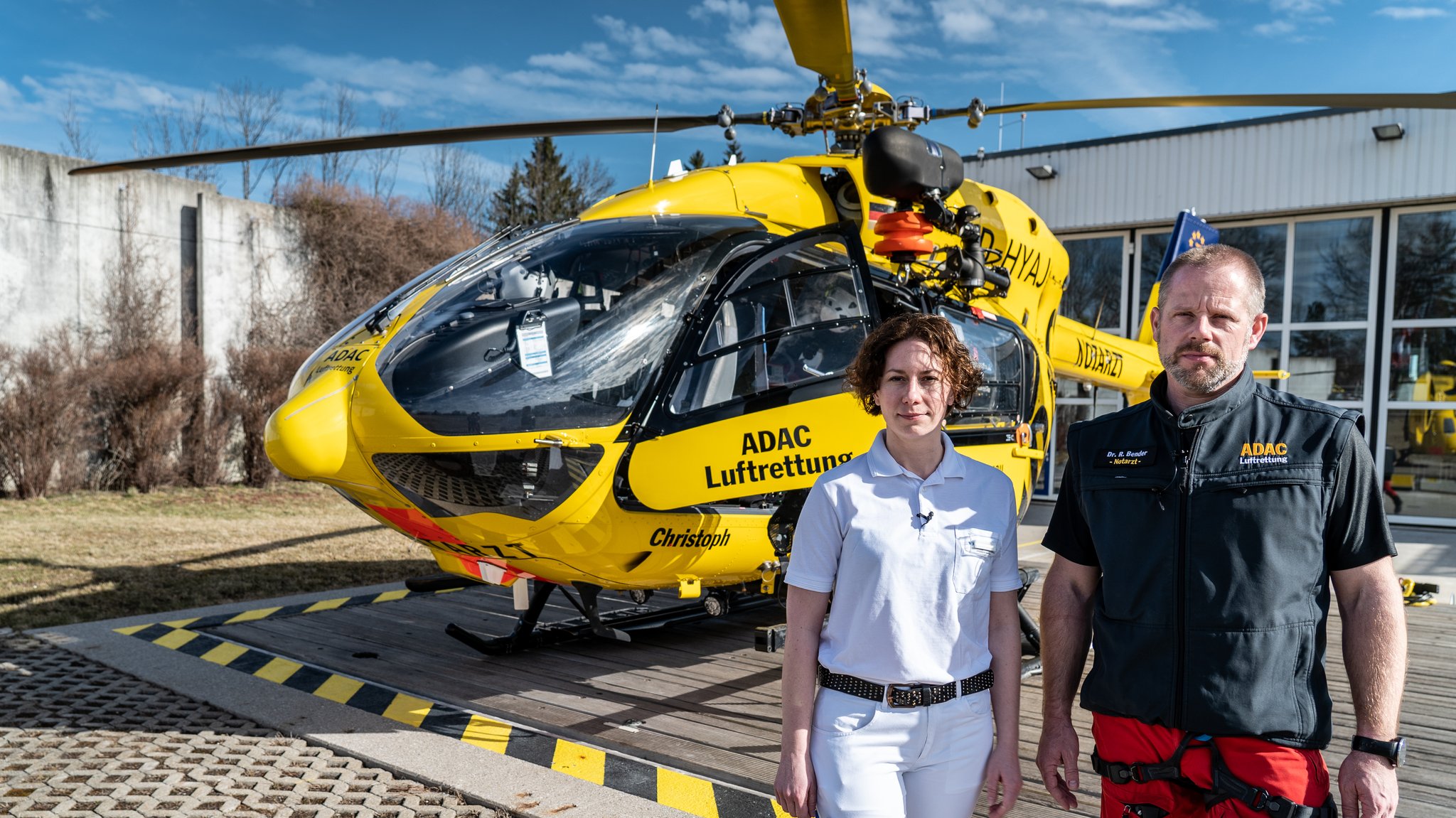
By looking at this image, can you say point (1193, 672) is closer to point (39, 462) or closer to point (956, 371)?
point (956, 371)

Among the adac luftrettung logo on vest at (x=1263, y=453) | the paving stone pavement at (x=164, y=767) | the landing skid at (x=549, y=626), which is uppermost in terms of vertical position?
the adac luftrettung logo on vest at (x=1263, y=453)

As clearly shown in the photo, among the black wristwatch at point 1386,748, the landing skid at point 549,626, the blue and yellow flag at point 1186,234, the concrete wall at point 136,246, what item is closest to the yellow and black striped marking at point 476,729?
the landing skid at point 549,626

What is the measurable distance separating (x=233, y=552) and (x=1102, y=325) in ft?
41.2

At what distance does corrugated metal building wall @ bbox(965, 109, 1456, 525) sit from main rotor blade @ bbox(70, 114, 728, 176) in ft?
36.4

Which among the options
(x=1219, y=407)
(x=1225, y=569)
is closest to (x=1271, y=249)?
(x=1219, y=407)

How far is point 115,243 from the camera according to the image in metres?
14.9

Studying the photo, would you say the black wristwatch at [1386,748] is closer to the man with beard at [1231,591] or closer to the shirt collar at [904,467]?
the man with beard at [1231,591]

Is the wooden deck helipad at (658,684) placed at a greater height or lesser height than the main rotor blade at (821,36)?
lesser

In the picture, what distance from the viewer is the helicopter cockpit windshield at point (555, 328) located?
3.74 m

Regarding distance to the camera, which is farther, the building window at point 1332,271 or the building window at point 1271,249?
the building window at point 1271,249

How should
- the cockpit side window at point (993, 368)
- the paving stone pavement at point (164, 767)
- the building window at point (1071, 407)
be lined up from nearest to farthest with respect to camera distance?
the paving stone pavement at point (164, 767)
the cockpit side window at point (993, 368)
the building window at point (1071, 407)

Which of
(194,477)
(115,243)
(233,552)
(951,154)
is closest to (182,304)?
(115,243)

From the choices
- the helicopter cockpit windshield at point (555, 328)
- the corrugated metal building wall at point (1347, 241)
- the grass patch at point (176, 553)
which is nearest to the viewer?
the helicopter cockpit windshield at point (555, 328)

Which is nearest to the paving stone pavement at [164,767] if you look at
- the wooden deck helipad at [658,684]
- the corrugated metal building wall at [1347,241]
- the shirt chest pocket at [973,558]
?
the wooden deck helipad at [658,684]
